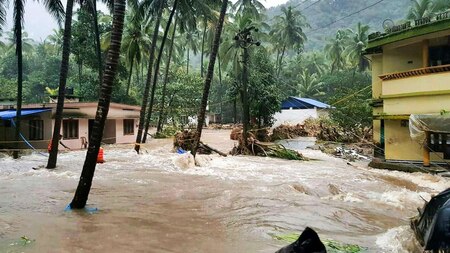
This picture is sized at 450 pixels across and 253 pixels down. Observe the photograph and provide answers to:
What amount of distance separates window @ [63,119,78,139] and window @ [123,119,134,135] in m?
5.71

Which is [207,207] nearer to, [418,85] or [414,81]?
[418,85]

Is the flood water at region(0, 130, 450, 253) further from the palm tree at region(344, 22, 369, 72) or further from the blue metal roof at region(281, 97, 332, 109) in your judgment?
the palm tree at region(344, 22, 369, 72)

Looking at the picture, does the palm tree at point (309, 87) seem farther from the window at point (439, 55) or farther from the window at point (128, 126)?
the window at point (439, 55)

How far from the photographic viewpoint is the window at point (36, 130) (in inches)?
969

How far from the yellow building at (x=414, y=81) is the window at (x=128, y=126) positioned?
1999cm

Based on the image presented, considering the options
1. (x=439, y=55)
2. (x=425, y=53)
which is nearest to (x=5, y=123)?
(x=425, y=53)

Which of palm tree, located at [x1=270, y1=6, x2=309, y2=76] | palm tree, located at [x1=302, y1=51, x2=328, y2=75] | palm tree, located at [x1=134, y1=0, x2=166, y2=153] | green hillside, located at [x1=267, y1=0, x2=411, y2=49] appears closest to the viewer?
palm tree, located at [x1=134, y1=0, x2=166, y2=153]

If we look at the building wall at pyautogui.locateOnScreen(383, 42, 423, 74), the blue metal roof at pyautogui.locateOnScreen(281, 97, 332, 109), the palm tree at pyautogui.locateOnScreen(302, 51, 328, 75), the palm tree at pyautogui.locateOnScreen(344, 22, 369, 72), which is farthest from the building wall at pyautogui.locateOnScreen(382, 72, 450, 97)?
the palm tree at pyautogui.locateOnScreen(302, 51, 328, 75)

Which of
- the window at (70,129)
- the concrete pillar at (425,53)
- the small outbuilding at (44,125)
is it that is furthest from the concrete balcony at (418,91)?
the window at (70,129)

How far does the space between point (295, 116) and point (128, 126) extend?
1995 centimetres

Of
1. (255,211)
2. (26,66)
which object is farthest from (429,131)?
(26,66)

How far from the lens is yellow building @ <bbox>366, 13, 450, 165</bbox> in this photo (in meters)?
15.4

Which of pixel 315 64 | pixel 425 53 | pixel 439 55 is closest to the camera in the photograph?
pixel 425 53

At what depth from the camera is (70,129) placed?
2591 centimetres
